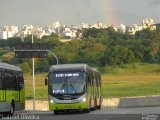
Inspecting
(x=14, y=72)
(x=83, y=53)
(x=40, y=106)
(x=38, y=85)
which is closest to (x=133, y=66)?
(x=83, y=53)

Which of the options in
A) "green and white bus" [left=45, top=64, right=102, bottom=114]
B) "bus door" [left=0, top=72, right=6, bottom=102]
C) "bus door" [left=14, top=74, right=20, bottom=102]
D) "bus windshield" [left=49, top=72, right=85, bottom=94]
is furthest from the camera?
"bus door" [left=14, top=74, right=20, bottom=102]

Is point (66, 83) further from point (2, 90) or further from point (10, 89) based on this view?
point (2, 90)

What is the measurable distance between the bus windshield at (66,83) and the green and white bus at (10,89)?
232cm

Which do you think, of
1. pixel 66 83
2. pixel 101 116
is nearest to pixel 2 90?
pixel 66 83

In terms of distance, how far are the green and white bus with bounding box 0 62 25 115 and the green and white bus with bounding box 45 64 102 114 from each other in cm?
210

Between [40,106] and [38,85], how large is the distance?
51.3 meters

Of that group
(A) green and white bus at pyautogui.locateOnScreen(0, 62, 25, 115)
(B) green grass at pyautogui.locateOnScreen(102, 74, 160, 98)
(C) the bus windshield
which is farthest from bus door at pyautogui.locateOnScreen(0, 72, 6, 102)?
(B) green grass at pyautogui.locateOnScreen(102, 74, 160, 98)

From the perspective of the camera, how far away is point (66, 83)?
103ft

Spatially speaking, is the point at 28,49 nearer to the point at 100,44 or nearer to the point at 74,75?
the point at 74,75

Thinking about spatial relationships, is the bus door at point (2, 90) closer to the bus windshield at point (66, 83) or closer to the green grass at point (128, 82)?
the bus windshield at point (66, 83)

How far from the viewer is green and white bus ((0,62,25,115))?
2864 cm

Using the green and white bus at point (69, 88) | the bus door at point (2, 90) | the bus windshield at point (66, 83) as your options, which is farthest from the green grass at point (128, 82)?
the bus door at point (2, 90)

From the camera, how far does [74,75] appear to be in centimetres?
3164

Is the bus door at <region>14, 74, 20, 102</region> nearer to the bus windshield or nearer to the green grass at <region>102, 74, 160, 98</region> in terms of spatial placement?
the bus windshield
